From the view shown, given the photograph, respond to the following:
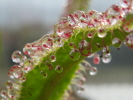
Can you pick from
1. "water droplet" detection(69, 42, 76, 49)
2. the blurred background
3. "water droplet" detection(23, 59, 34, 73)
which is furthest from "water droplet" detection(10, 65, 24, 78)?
the blurred background

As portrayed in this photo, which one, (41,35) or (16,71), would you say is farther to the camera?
(41,35)

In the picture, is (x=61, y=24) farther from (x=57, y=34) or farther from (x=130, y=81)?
(x=130, y=81)

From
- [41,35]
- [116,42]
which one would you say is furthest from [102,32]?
[41,35]

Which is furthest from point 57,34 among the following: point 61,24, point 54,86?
point 54,86

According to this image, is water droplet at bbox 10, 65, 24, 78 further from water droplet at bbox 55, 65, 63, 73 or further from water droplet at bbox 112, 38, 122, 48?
water droplet at bbox 112, 38, 122, 48

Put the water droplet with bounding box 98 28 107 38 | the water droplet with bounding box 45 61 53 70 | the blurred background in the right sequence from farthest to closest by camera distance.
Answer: the blurred background → the water droplet with bounding box 45 61 53 70 → the water droplet with bounding box 98 28 107 38

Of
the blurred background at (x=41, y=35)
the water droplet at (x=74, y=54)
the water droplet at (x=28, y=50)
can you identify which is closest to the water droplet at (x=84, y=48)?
the water droplet at (x=74, y=54)

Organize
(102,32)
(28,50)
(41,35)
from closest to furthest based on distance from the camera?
(102,32) → (28,50) → (41,35)

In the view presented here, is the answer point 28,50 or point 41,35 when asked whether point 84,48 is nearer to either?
point 28,50
